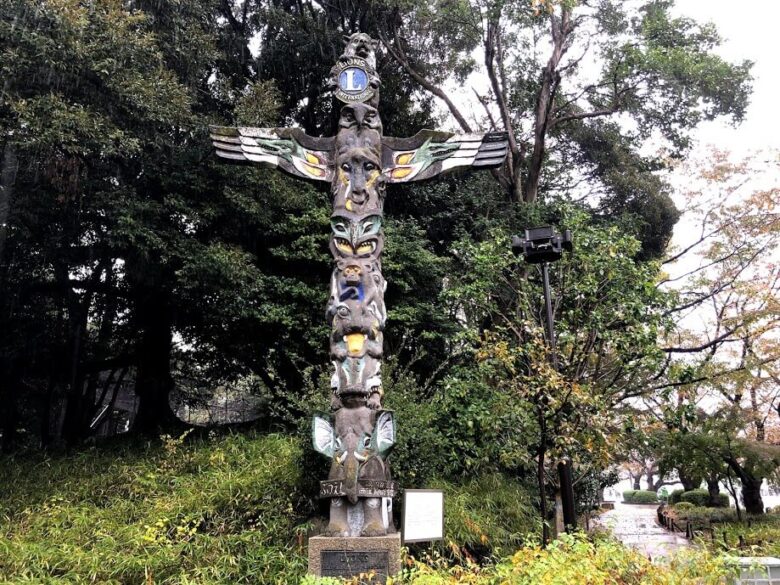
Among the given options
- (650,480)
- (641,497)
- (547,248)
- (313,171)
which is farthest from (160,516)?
(650,480)

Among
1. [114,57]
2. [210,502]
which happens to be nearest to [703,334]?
[210,502]

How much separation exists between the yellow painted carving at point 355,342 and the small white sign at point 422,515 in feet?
4.41

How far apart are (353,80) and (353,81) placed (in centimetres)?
1

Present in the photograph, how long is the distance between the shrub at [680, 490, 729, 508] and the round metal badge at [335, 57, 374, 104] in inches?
755

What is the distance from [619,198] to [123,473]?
1129cm

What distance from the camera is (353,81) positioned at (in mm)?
6871

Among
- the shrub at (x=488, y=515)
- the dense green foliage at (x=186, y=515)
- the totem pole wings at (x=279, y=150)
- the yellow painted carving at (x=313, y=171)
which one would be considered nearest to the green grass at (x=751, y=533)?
the shrub at (x=488, y=515)

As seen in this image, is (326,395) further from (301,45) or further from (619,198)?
(619,198)

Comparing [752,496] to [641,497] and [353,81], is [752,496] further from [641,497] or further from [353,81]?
[641,497]

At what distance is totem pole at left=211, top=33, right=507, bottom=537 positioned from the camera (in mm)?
5223

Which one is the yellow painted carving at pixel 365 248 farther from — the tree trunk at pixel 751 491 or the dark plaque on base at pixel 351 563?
the tree trunk at pixel 751 491

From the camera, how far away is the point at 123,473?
27.0 ft

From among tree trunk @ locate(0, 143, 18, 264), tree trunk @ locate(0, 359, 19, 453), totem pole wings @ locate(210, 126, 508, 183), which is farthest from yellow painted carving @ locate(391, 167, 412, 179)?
tree trunk @ locate(0, 359, 19, 453)

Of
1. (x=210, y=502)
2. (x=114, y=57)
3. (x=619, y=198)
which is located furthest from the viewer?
(x=619, y=198)
